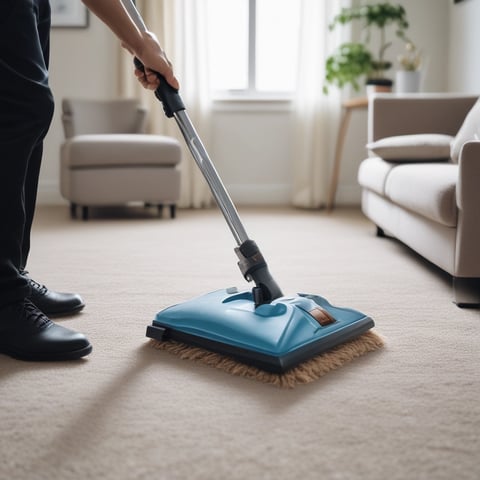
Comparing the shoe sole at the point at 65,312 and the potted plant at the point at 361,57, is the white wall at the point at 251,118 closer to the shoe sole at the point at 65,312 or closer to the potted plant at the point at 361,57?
the potted plant at the point at 361,57

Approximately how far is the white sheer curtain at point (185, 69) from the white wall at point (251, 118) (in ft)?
0.69

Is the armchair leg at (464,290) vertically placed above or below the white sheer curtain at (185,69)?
below

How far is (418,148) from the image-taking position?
104 inches

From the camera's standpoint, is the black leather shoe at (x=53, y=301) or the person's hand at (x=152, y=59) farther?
the black leather shoe at (x=53, y=301)

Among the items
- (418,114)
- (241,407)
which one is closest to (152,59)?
(241,407)

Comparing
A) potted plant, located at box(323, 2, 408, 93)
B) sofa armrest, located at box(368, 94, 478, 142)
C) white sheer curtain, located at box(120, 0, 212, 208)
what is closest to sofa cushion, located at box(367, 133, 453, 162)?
sofa armrest, located at box(368, 94, 478, 142)

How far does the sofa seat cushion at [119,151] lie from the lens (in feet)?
12.4

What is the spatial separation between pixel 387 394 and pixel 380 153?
1.77 m

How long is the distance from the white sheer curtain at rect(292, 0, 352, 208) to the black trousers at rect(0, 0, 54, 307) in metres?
3.34

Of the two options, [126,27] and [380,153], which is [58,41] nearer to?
[380,153]

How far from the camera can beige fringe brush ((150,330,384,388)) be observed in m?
1.21

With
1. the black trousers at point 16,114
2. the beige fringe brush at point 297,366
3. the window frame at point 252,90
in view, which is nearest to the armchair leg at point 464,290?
the beige fringe brush at point 297,366

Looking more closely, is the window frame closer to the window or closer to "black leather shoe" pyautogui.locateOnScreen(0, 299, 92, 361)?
the window

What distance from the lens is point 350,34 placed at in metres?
4.62
